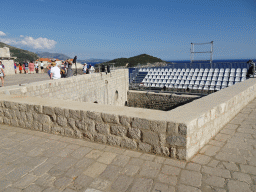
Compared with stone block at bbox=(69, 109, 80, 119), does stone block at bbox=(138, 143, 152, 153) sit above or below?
below

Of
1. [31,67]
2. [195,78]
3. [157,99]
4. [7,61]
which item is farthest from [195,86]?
[7,61]

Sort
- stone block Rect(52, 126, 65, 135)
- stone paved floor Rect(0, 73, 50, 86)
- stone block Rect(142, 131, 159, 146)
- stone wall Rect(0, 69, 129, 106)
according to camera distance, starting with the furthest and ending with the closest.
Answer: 1. stone paved floor Rect(0, 73, 50, 86)
2. stone wall Rect(0, 69, 129, 106)
3. stone block Rect(52, 126, 65, 135)
4. stone block Rect(142, 131, 159, 146)

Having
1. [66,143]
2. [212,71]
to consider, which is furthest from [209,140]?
[212,71]

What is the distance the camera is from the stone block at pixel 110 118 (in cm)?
308

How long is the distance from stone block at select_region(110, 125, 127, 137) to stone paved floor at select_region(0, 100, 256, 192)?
10.8 inches

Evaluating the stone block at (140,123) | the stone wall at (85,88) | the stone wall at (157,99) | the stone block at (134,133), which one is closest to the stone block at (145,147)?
the stone block at (134,133)

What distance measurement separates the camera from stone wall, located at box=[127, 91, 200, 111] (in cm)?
1451

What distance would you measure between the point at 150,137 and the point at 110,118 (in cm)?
76

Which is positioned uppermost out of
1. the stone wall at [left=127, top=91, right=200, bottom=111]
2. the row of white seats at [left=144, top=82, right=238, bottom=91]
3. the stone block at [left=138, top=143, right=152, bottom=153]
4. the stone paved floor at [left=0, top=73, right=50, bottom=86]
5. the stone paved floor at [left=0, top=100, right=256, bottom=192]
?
the stone paved floor at [left=0, top=73, right=50, bottom=86]

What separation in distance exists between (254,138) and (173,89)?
13432 millimetres

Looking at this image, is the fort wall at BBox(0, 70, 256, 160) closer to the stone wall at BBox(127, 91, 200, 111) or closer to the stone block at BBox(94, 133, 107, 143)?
the stone block at BBox(94, 133, 107, 143)

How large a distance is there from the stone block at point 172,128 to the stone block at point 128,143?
0.65m

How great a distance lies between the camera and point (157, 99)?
50.9 ft

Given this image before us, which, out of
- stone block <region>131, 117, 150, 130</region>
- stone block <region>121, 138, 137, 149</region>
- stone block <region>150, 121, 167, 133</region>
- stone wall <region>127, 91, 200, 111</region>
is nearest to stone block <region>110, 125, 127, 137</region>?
stone block <region>121, 138, 137, 149</region>
